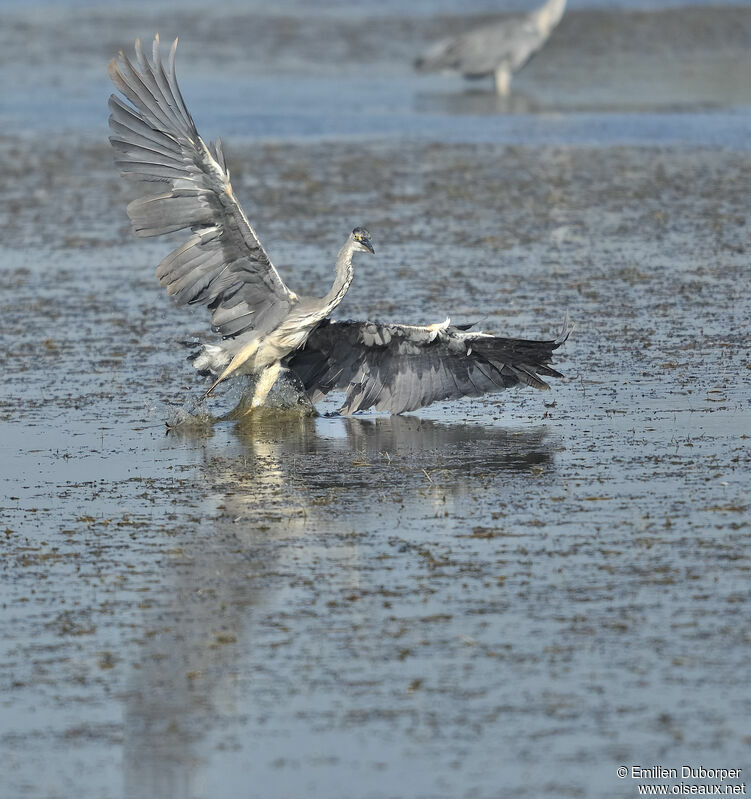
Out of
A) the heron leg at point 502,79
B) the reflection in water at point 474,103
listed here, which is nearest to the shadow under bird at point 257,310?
the reflection in water at point 474,103

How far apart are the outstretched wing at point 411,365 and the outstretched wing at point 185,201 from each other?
1.51 ft

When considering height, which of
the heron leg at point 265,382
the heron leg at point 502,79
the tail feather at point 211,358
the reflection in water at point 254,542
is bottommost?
the reflection in water at point 254,542

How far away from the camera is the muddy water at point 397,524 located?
18.1ft

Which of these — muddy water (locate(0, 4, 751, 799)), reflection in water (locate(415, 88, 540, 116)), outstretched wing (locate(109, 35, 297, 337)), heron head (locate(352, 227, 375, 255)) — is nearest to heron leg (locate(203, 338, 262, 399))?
outstretched wing (locate(109, 35, 297, 337))

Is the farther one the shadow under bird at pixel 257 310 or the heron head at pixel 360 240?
the heron head at pixel 360 240

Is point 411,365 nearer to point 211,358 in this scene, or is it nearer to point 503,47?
point 211,358

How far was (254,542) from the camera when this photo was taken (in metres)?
7.63

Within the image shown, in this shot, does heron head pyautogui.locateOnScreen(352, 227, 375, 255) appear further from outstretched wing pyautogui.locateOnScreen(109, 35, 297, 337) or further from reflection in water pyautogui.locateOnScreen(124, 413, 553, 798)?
reflection in water pyautogui.locateOnScreen(124, 413, 553, 798)

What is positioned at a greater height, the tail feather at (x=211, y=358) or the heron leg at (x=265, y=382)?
the tail feather at (x=211, y=358)

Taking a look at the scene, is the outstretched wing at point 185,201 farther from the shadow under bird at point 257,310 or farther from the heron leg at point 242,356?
the heron leg at point 242,356

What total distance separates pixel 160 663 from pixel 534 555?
1839 mm

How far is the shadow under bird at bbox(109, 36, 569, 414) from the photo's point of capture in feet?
32.5

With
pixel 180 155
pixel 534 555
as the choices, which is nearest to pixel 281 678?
pixel 534 555

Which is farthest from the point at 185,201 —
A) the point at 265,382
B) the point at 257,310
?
the point at 265,382
